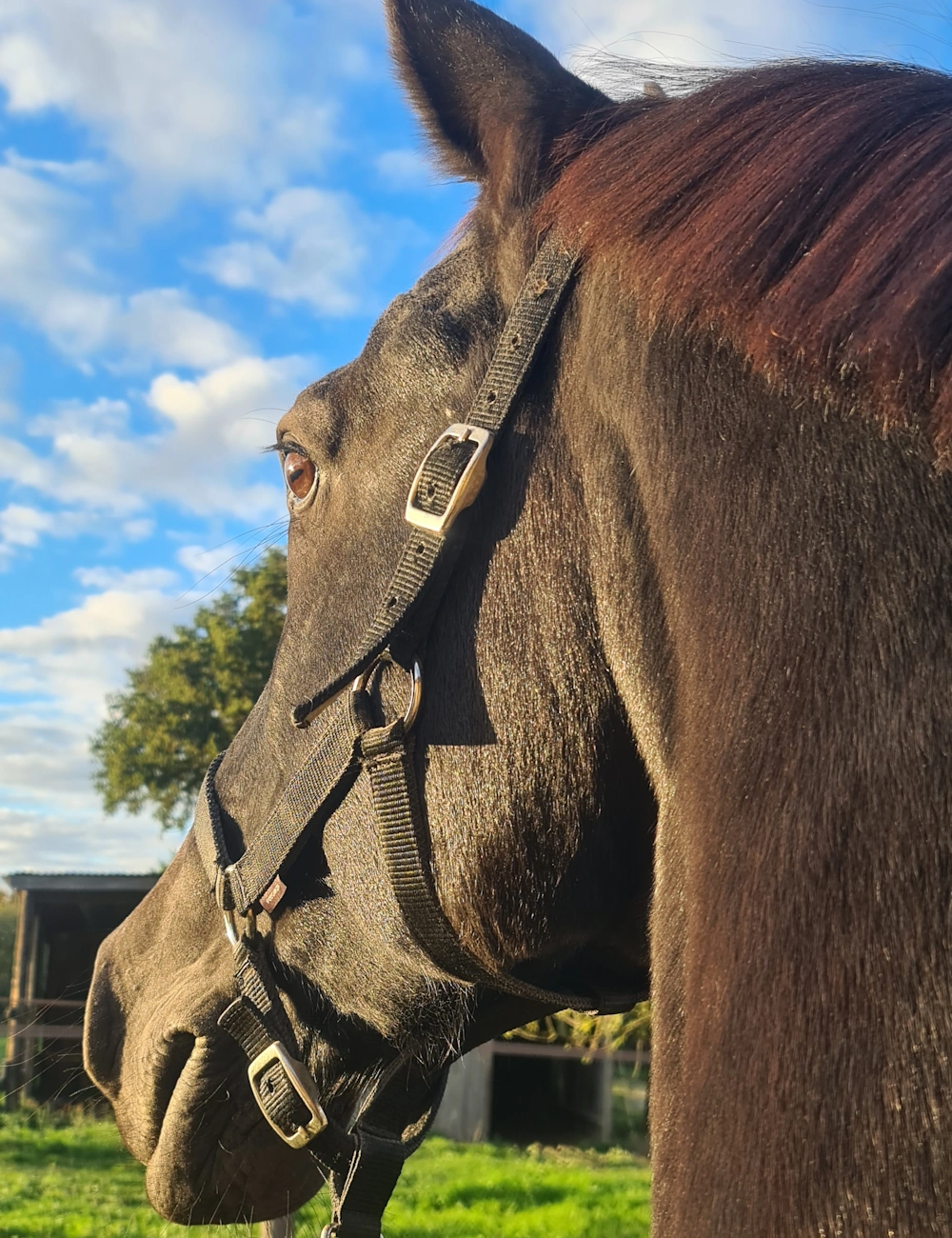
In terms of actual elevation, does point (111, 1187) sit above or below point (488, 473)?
below

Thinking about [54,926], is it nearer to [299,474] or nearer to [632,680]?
[299,474]

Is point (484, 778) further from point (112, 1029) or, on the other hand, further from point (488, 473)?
point (112, 1029)

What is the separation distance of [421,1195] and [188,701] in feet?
58.5

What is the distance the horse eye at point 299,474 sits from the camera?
65.1 inches

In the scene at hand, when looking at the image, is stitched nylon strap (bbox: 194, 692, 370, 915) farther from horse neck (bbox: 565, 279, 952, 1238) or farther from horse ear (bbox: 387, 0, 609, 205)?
horse ear (bbox: 387, 0, 609, 205)

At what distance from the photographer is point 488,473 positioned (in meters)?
1.30

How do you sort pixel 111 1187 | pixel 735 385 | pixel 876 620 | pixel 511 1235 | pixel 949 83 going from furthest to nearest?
pixel 111 1187 → pixel 511 1235 → pixel 949 83 → pixel 735 385 → pixel 876 620

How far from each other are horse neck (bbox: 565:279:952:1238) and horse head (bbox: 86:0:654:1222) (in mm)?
146

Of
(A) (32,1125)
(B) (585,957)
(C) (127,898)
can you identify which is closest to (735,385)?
(B) (585,957)

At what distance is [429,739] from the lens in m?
1.34

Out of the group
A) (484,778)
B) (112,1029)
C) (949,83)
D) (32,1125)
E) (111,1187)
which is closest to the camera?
(949,83)

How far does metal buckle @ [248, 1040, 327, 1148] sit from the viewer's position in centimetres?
161

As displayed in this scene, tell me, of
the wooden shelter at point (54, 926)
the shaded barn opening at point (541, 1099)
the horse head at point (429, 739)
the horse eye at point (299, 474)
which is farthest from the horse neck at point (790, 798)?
the wooden shelter at point (54, 926)

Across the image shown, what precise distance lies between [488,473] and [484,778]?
0.38 m
